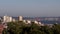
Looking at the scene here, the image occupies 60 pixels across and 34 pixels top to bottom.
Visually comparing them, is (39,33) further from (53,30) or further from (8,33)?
(8,33)

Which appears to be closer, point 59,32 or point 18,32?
point 59,32

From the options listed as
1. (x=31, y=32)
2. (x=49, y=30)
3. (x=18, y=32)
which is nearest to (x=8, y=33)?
(x=18, y=32)

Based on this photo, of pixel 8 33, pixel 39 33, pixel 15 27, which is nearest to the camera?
pixel 39 33

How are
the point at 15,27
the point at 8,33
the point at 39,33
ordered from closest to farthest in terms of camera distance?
the point at 39,33 < the point at 8,33 < the point at 15,27

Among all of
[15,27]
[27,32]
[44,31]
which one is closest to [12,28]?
[15,27]

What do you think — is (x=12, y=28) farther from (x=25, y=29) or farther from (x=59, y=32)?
(x=59, y=32)

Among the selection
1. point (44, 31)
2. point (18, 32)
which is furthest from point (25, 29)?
point (44, 31)

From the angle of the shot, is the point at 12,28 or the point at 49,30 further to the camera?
the point at 12,28
